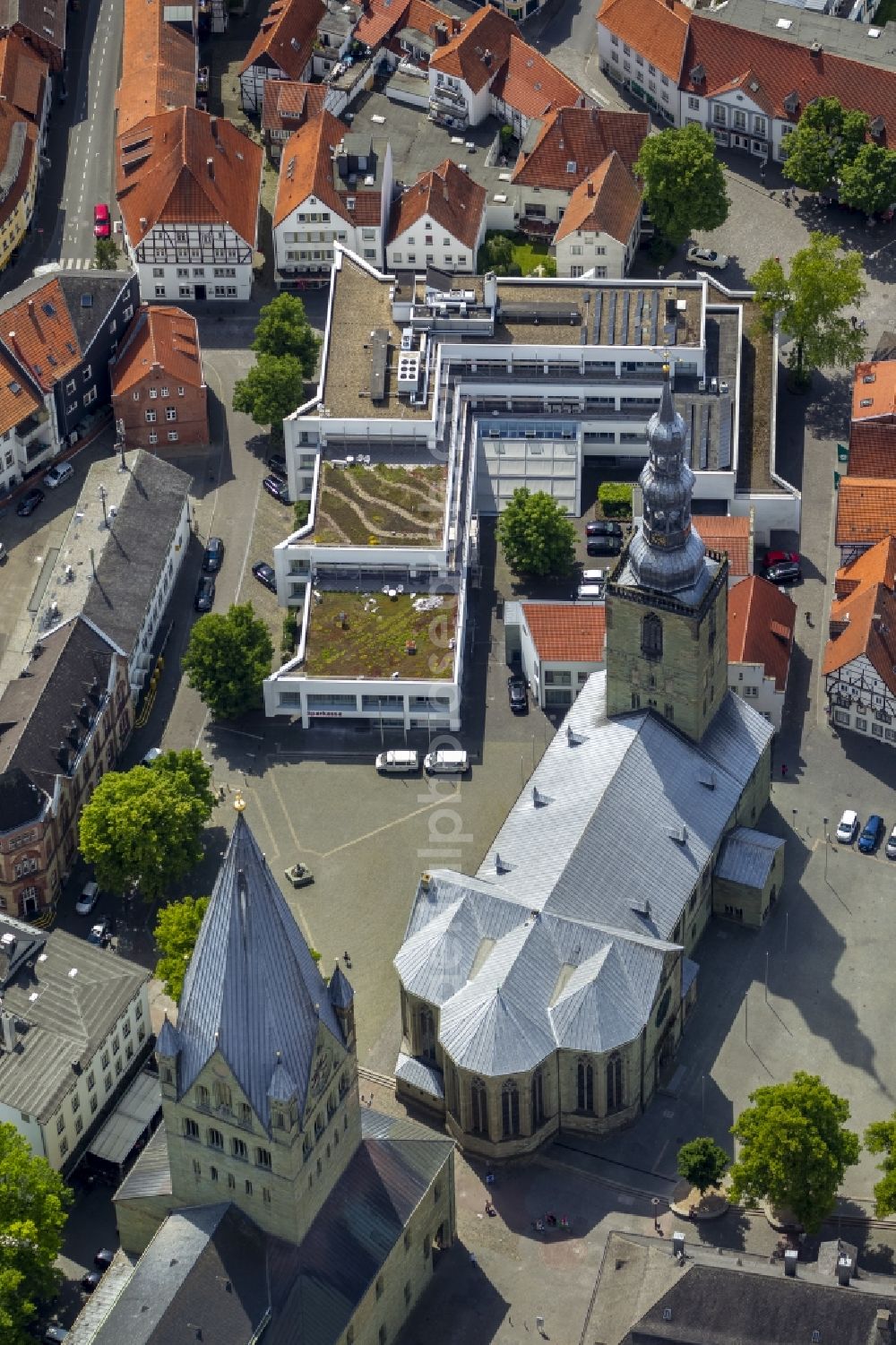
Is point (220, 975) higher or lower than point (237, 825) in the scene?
lower
